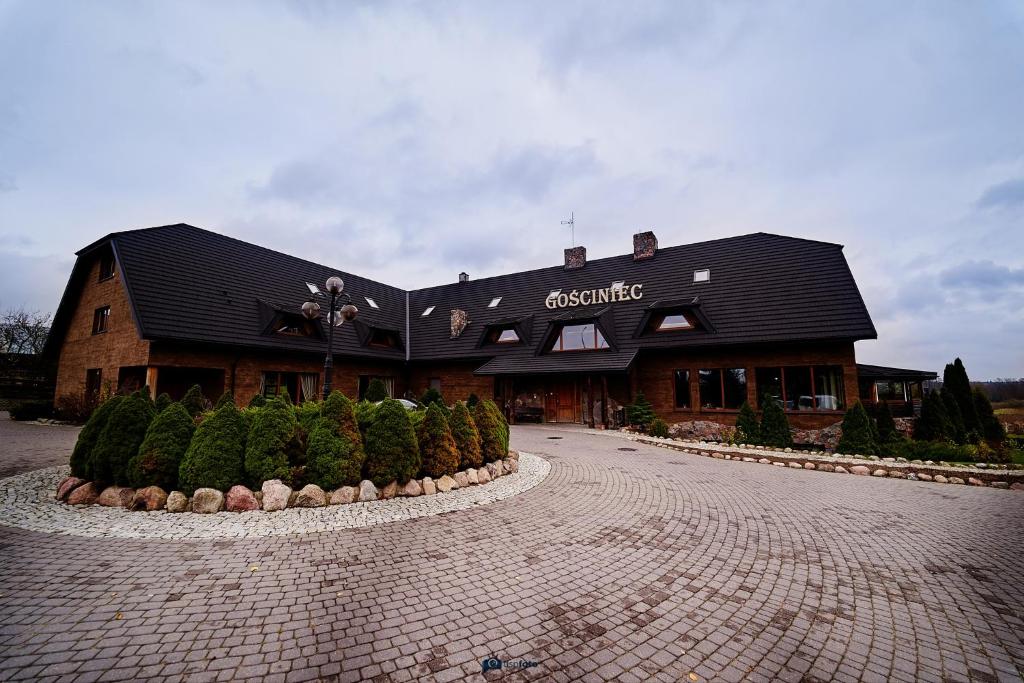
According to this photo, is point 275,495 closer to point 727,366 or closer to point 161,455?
point 161,455

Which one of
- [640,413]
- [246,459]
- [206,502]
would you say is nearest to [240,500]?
[206,502]

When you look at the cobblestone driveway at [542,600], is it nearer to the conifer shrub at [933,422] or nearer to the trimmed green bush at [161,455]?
the trimmed green bush at [161,455]

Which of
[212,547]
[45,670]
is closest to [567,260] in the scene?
[212,547]

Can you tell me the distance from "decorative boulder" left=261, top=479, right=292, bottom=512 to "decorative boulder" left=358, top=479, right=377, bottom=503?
0.95 meters

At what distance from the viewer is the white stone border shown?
4.73m

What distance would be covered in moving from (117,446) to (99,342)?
14429 mm

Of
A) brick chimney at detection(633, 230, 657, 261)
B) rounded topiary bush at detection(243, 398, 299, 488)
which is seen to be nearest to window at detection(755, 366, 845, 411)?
brick chimney at detection(633, 230, 657, 261)

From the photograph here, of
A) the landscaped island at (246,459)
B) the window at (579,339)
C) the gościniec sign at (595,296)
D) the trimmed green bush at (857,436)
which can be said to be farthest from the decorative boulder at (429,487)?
the gościniec sign at (595,296)

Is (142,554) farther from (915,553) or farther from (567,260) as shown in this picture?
(567,260)

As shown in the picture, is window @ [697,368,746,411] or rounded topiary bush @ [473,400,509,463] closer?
rounded topiary bush @ [473,400,509,463]

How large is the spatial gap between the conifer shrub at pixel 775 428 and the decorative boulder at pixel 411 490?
11.1 m

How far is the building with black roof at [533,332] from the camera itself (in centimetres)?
1423

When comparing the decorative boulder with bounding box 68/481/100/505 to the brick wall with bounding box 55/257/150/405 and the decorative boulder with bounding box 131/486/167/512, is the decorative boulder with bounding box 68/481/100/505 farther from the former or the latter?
the brick wall with bounding box 55/257/150/405

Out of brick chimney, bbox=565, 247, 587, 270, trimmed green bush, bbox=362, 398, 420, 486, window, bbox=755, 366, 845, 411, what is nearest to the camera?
trimmed green bush, bbox=362, 398, 420, 486
